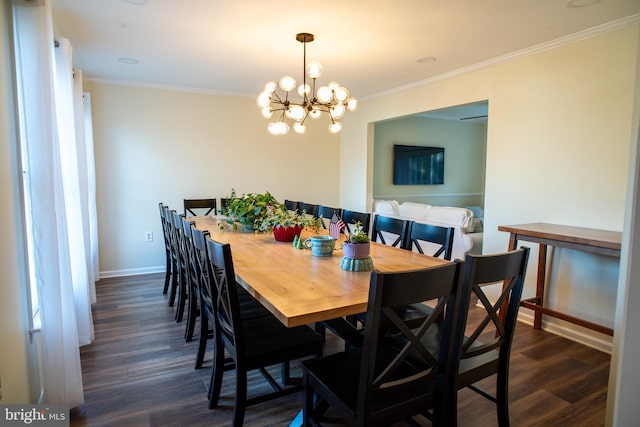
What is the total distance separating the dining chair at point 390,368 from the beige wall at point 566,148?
2.18 m

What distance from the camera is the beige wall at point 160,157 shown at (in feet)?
15.1

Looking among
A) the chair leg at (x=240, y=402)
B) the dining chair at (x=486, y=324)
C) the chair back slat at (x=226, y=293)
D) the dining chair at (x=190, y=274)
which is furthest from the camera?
the dining chair at (x=190, y=274)

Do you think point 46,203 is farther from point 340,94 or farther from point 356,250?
point 340,94

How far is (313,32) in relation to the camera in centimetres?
304

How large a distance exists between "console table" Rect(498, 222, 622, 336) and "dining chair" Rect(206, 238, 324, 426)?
1.91m

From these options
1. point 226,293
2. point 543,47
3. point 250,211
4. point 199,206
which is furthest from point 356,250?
point 199,206

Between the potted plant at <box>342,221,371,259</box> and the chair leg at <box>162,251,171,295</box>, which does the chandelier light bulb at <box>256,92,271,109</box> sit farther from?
the chair leg at <box>162,251,171,295</box>

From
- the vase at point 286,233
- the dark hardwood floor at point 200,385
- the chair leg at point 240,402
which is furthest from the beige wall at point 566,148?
the chair leg at point 240,402

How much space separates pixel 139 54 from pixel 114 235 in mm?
2281

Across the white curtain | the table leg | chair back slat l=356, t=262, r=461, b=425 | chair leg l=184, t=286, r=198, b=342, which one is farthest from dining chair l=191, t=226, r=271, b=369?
the table leg

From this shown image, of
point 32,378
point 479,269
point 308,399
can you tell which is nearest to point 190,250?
point 32,378

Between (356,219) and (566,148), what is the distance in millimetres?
1839

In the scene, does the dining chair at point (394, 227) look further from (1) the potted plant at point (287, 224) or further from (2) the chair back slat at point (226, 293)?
(2) the chair back slat at point (226, 293)

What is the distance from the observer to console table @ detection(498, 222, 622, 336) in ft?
8.13
